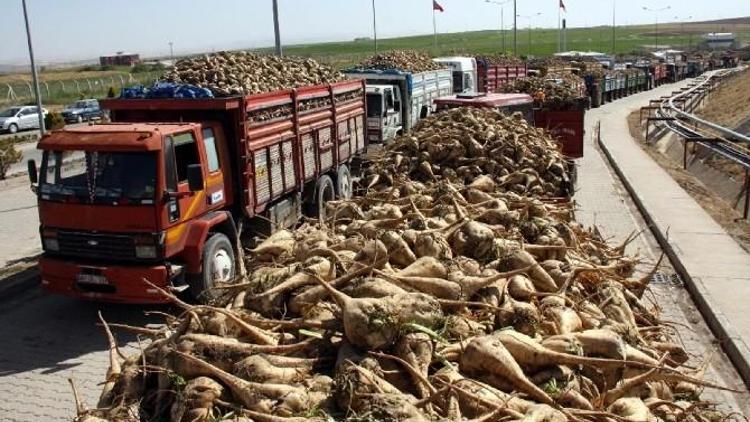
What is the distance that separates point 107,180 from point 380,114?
933 cm

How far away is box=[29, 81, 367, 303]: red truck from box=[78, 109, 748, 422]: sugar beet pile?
6.30 feet

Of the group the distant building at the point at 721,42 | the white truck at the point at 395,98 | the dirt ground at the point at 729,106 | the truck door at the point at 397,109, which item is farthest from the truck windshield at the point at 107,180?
the distant building at the point at 721,42

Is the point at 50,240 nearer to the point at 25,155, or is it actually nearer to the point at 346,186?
the point at 346,186

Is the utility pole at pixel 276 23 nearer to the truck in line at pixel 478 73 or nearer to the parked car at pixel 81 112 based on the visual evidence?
the truck in line at pixel 478 73

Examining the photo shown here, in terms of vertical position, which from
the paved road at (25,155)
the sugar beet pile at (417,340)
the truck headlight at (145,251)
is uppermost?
the sugar beet pile at (417,340)

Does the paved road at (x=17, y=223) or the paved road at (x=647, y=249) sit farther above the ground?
the paved road at (x=17, y=223)

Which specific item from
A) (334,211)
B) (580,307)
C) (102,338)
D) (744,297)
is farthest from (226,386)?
(744,297)

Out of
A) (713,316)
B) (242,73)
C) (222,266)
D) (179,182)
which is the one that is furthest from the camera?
(242,73)

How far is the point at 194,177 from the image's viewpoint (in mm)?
8320

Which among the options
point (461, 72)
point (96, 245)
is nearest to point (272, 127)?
point (96, 245)

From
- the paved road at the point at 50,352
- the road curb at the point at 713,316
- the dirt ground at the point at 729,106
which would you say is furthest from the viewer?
the dirt ground at the point at 729,106

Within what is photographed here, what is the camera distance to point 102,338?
8.45m

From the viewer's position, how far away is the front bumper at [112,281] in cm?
809

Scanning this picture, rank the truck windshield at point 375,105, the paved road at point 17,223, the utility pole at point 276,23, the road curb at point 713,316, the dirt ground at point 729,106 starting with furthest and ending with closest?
the dirt ground at point 729,106, the utility pole at point 276,23, the truck windshield at point 375,105, the paved road at point 17,223, the road curb at point 713,316
